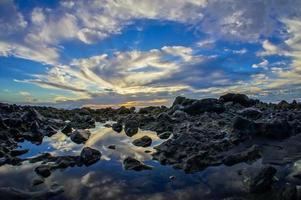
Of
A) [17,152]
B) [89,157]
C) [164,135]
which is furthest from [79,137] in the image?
[89,157]

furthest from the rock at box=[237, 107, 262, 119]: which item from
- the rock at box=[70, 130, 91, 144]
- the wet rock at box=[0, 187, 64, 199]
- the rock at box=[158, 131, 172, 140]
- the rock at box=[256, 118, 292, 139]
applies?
the wet rock at box=[0, 187, 64, 199]

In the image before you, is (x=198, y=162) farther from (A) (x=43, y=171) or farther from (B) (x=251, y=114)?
(B) (x=251, y=114)

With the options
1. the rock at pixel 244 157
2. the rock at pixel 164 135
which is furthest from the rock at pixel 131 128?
the rock at pixel 244 157

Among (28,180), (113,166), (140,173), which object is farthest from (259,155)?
(28,180)

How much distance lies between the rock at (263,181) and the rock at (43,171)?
28.0 feet

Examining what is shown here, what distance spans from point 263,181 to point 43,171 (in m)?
9.11

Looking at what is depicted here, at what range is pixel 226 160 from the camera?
15.5m

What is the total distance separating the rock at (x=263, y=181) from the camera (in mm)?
11773

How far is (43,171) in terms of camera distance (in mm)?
15070

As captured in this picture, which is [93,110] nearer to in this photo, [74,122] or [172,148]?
[74,122]

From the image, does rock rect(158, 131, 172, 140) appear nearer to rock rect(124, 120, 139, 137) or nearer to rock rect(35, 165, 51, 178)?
rock rect(124, 120, 139, 137)

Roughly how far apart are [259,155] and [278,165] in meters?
1.59

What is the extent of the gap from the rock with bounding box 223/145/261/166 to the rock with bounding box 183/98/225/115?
41.1 feet

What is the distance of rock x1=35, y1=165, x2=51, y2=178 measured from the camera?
14942 millimetres
